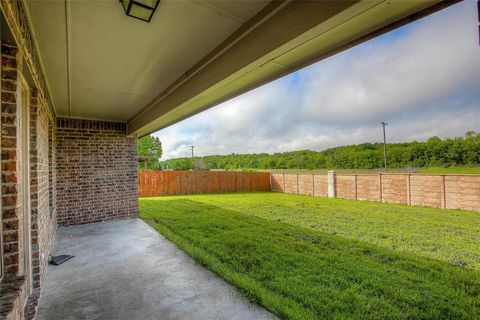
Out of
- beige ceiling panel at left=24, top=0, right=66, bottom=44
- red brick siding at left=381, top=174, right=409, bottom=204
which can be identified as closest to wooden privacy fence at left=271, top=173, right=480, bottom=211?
red brick siding at left=381, top=174, right=409, bottom=204

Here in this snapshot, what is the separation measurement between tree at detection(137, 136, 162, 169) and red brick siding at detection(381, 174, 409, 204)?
908 inches

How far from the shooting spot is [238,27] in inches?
79.3

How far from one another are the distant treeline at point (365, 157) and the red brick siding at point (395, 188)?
2679 millimetres

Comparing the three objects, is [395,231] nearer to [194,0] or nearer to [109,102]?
[194,0]

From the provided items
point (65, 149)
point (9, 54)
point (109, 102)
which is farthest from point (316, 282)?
point (65, 149)

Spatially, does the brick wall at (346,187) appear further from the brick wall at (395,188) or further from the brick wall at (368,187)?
the brick wall at (395,188)

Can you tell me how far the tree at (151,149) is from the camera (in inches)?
1068

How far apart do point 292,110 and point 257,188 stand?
7494 millimetres

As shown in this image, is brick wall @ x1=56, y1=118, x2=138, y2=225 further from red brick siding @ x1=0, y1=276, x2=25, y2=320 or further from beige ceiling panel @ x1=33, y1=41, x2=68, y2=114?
red brick siding @ x1=0, y1=276, x2=25, y2=320

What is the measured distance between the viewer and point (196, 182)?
46.5ft

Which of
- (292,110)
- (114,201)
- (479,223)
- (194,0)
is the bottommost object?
(479,223)

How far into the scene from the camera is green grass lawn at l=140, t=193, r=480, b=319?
243cm

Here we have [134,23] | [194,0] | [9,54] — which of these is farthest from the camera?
[134,23]

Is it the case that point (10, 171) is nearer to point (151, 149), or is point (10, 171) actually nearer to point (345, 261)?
point (345, 261)
